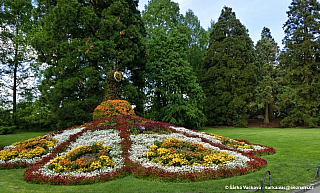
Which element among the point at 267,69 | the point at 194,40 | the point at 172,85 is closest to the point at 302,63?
the point at 267,69

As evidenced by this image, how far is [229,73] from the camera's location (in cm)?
2898

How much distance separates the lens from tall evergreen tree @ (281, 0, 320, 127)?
27203mm

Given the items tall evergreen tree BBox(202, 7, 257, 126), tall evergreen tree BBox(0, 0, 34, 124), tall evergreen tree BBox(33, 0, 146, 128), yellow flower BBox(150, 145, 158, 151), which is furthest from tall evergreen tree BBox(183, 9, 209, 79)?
yellow flower BBox(150, 145, 158, 151)

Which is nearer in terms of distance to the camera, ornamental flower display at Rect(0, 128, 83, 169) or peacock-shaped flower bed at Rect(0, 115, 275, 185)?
peacock-shaped flower bed at Rect(0, 115, 275, 185)

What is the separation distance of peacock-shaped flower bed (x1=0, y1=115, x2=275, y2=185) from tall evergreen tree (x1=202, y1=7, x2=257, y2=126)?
18938 millimetres

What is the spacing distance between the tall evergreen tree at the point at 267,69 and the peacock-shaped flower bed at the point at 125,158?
75.9ft

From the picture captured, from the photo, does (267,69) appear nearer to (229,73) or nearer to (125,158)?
(229,73)

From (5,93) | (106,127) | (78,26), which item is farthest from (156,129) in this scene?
(5,93)

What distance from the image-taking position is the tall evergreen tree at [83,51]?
17.9 meters

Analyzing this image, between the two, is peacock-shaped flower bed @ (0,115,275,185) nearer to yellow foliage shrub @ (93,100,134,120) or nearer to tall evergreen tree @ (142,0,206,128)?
yellow foliage shrub @ (93,100,134,120)

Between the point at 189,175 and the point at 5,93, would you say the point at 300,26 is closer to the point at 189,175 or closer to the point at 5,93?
the point at 189,175

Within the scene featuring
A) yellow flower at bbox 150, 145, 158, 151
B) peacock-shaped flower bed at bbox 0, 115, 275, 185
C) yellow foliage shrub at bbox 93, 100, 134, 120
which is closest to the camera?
peacock-shaped flower bed at bbox 0, 115, 275, 185

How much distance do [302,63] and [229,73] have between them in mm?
8456

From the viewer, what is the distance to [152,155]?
743 cm
